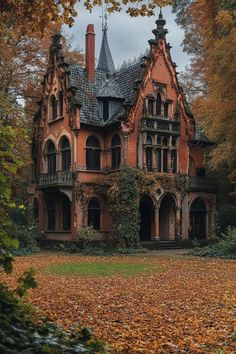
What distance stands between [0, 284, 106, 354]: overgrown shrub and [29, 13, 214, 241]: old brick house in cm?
2416

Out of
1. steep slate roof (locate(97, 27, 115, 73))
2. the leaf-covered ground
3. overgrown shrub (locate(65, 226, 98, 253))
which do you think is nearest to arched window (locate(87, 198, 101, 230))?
overgrown shrub (locate(65, 226, 98, 253))

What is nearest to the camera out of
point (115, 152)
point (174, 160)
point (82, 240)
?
point (82, 240)

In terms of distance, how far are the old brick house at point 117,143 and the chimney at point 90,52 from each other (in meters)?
0.07

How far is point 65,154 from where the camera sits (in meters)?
32.2

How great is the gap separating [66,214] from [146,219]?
→ 18.5 ft

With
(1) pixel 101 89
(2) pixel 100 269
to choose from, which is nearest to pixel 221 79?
(1) pixel 101 89

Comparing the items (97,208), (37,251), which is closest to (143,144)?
(97,208)

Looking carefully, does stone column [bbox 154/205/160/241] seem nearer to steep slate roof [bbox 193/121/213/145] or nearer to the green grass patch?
steep slate roof [bbox 193/121/213/145]

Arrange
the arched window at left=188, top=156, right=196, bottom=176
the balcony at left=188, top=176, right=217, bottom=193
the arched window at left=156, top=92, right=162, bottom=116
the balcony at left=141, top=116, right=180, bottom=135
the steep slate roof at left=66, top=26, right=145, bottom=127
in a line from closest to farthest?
the balcony at left=141, top=116, right=180, bottom=135
the steep slate roof at left=66, top=26, right=145, bottom=127
the arched window at left=156, top=92, right=162, bottom=116
the balcony at left=188, top=176, right=217, bottom=193
the arched window at left=188, top=156, right=196, bottom=176

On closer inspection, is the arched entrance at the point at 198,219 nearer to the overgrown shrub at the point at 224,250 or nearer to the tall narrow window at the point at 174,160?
the tall narrow window at the point at 174,160

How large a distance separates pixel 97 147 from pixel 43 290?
2018cm

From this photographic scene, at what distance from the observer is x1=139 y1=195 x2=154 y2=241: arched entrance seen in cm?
3231

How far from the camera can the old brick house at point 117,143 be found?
30.5 metres

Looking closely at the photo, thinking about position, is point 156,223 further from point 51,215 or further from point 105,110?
point 105,110
